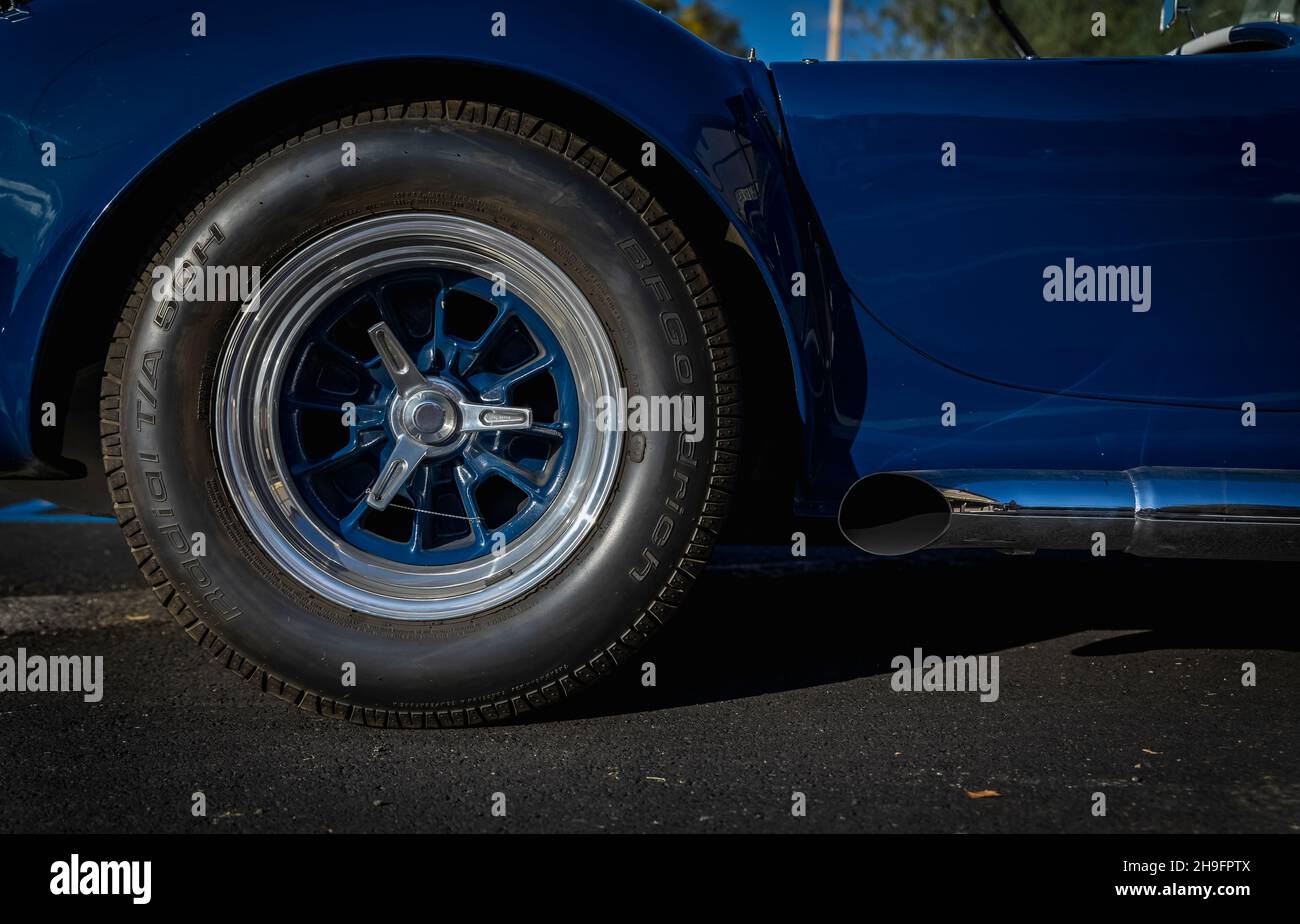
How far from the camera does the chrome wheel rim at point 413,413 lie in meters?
1.83

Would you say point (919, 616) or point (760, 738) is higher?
point (919, 616)

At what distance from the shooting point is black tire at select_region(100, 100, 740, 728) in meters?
1.80

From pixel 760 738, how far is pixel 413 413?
0.78m

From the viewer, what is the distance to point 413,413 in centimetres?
187

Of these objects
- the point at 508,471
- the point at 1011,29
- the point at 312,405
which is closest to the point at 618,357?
the point at 508,471

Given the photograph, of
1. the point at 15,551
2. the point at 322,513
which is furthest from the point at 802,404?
the point at 15,551

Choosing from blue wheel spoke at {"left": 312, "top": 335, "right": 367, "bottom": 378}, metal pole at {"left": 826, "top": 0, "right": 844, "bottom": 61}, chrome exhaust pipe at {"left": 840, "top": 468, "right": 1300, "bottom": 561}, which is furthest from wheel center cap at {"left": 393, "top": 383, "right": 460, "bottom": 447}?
metal pole at {"left": 826, "top": 0, "right": 844, "bottom": 61}

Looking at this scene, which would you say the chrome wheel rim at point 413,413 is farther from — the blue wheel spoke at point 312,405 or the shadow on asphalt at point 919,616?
the shadow on asphalt at point 919,616

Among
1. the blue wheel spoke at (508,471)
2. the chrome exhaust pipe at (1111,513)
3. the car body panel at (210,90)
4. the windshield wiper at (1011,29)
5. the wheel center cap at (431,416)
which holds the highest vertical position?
the windshield wiper at (1011,29)

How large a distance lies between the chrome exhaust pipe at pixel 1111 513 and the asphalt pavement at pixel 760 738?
327 millimetres

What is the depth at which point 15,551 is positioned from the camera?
10.5 ft

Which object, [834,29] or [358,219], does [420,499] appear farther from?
[834,29]

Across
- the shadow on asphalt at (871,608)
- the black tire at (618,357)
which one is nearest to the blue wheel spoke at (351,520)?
the black tire at (618,357)
